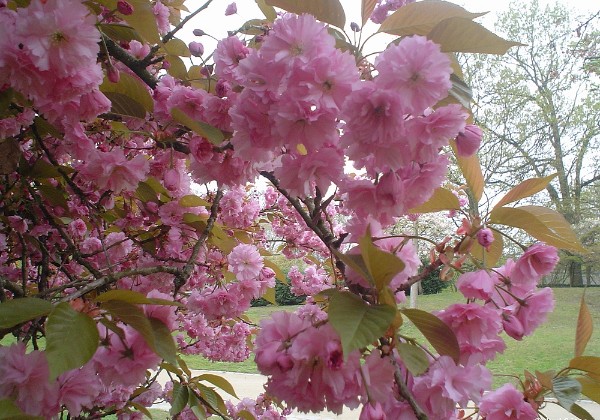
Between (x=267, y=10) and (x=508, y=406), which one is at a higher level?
(x=267, y=10)

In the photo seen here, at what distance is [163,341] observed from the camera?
539 mm

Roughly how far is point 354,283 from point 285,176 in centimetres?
16

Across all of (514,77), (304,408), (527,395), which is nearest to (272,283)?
(527,395)

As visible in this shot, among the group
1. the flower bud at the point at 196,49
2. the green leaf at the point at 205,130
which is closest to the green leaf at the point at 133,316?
the green leaf at the point at 205,130

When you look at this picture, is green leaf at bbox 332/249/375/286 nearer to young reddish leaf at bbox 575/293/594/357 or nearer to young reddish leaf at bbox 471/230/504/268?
young reddish leaf at bbox 471/230/504/268

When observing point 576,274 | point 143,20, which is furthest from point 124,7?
point 576,274

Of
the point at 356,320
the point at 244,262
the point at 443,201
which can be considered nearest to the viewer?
the point at 356,320

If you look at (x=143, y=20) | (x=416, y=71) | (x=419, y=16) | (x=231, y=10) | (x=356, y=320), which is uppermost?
(x=231, y=10)

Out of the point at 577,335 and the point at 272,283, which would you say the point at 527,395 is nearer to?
the point at 577,335

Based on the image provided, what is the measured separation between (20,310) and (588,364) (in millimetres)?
737

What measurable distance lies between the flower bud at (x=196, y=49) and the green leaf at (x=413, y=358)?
0.67 meters

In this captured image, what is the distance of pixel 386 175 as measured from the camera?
1.68ft

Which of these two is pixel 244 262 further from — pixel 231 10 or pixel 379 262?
pixel 379 262

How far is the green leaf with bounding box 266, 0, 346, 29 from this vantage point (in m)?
0.52
